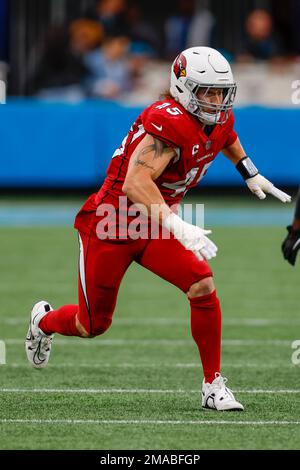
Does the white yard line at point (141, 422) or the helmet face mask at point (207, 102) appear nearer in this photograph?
the white yard line at point (141, 422)

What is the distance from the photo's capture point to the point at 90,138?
15.5 metres

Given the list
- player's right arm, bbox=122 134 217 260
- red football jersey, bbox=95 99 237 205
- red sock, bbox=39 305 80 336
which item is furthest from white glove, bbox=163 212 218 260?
red sock, bbox=39 305 80 336

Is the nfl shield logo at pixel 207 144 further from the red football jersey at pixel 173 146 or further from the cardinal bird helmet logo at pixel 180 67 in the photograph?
the cardinal bird helmet logo at pixel 180 67

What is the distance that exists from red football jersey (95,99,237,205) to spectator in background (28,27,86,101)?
10625 millimetres

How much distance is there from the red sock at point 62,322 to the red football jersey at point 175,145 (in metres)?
0.59

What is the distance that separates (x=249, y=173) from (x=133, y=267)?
5.15 meters

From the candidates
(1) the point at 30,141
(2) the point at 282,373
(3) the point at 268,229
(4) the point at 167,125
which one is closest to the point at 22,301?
(2) the point at 282,373

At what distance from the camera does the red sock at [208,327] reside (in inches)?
218

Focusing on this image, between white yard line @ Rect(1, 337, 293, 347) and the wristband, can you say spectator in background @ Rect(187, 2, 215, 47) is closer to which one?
white yard line @ Rect(1, 337, 293, 347)

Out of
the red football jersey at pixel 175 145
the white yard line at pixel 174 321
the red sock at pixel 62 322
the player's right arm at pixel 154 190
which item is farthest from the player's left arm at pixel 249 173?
the white yard line at pixel 174 321

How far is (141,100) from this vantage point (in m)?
16.5

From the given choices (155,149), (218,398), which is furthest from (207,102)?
(218,398)

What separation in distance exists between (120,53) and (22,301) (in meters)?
7.95

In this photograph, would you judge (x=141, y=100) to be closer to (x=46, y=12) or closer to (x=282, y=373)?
(x=46, y=12)
